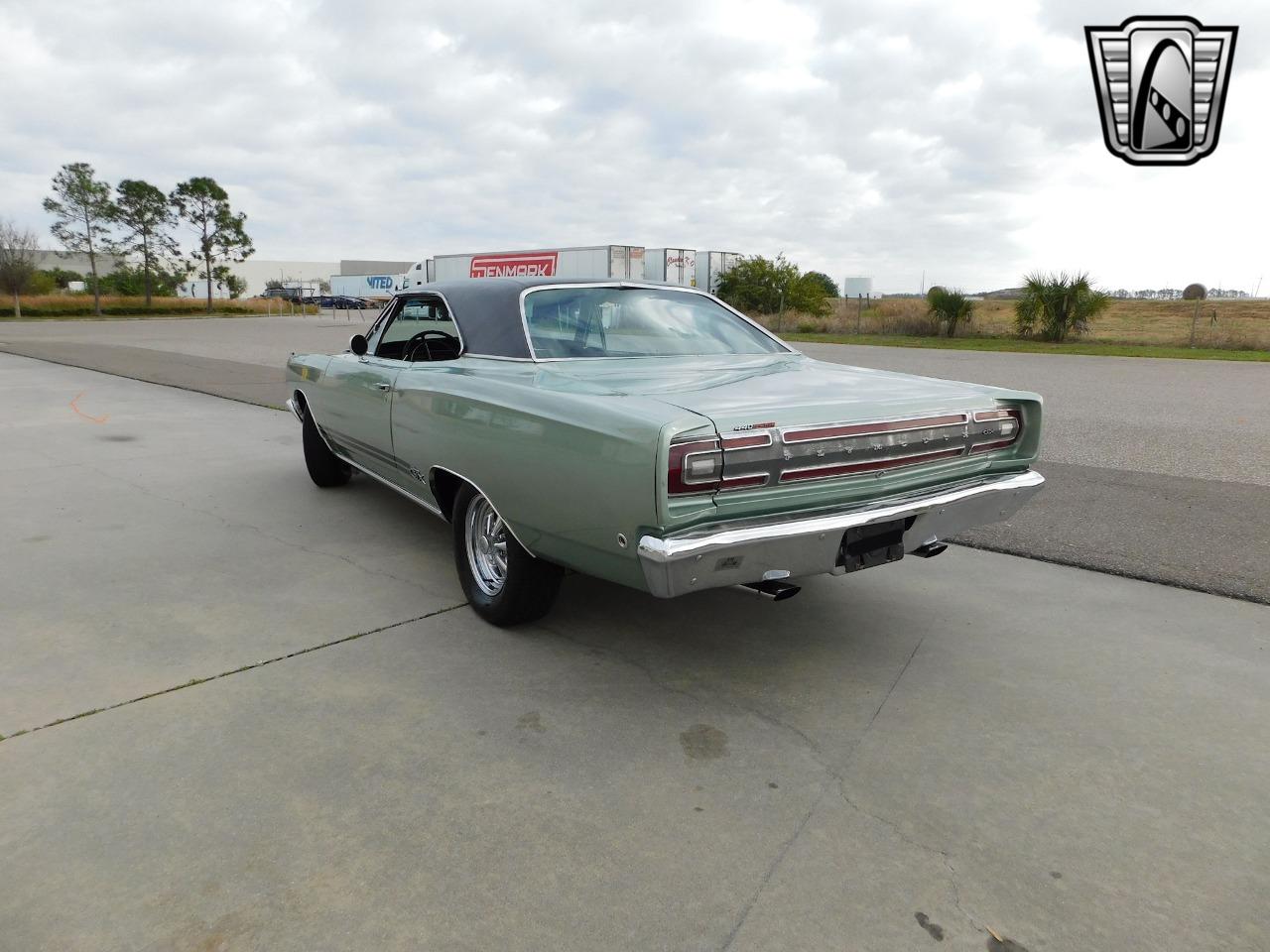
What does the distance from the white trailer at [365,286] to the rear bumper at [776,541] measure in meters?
62.7

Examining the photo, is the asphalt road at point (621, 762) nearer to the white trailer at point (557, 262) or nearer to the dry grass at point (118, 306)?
the white trailer at point (557, 262)

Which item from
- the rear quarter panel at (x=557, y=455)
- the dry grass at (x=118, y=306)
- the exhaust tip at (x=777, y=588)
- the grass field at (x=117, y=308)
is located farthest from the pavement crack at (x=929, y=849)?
the dry grass at (x=118, y=306)

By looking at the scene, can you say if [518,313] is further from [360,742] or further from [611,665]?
[360,742]

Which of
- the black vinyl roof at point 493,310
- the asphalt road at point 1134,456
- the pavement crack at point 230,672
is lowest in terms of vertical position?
the pavement crack at point 230,672

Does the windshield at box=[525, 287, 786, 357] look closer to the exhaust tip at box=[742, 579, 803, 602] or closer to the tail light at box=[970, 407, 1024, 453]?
the tail light at box=[970, 407, 1024, 453]

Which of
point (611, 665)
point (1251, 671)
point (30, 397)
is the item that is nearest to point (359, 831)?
point (611, 665)

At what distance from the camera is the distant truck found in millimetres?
34969

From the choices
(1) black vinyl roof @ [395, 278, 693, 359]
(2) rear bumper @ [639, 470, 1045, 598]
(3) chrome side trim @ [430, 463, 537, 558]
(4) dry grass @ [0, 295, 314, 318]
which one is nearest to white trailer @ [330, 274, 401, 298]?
(4) dry grass @ [0, 295, 314, 318]

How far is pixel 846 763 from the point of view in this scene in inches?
104

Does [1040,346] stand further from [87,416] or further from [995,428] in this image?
[995,428]

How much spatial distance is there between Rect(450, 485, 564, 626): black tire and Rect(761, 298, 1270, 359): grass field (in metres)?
20.4

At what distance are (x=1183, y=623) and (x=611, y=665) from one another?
2.50 meters

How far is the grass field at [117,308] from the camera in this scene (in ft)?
155

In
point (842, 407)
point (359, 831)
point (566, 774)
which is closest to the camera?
point (359, 831)
